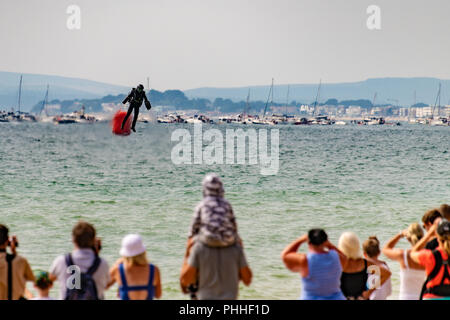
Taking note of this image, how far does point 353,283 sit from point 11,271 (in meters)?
3.28

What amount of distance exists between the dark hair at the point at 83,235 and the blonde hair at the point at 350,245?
7.98 ft

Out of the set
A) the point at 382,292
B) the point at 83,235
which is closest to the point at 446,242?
the point at 382,292

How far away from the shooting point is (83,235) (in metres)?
5.38

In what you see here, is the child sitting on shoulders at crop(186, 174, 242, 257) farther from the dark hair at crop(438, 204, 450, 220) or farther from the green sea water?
the green sea water

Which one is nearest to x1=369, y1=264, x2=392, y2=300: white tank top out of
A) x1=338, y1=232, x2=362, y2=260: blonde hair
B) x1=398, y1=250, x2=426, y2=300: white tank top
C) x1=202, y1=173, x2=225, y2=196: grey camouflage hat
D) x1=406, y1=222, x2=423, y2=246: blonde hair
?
x1=398, y1=250, x2=426, y2=300: white tank top

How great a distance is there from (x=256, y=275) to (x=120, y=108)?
29.6 ft

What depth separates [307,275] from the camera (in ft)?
18.3

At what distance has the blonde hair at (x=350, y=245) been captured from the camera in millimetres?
6168

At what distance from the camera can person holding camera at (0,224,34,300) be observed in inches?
219

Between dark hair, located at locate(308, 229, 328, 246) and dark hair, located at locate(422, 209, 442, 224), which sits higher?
dark hair, located at locate(422, 209, 442, 224)

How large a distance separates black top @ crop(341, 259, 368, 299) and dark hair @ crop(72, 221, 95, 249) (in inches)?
100

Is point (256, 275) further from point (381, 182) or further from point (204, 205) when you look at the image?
point (381, 182)

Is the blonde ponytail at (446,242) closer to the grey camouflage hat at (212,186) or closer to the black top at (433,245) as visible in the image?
the black top at (433,245)
